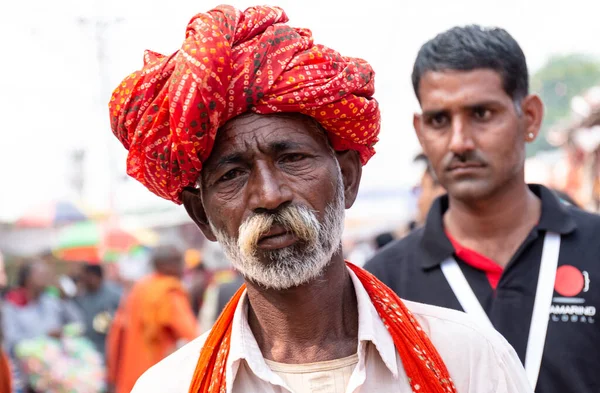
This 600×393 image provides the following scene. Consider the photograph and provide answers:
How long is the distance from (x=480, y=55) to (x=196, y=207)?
1.46 metres

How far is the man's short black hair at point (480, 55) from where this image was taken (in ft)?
11.6

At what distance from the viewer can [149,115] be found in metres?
2.56

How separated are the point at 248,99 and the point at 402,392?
0.98 meters

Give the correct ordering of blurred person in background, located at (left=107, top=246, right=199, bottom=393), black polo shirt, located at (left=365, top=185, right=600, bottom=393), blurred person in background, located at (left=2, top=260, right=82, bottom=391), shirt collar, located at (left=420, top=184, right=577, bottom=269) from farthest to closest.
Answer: blurred person in background, located at (left=2, top=260, right=82, bottom=391)
blurred person in background, located at (left=107, top=246, right=199, bottom=393)
shirt collar, located at (left=420, top=184, right=577, bottom=269)
black polo shirt, located at (left=365, top=185, right=600, bottom=393)

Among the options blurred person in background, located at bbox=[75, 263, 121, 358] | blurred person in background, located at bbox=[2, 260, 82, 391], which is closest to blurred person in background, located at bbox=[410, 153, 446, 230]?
blurred person in background, located at bbox=[2, 260, 82, 391]

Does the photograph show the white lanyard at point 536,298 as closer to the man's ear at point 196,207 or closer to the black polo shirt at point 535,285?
the black polo shirt at point 535,285

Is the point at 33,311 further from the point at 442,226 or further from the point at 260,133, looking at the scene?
the point at 260,133

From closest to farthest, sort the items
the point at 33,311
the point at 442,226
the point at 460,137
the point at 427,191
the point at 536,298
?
1. the point at 536,298
2. the point at 460,137
3. the point at 442,226
4. the point at 427,191
5. the point at 33,311

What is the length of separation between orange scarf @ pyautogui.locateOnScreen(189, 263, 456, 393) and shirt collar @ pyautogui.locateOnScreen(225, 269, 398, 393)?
0.07 ft

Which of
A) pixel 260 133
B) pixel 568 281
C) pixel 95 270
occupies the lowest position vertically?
pixel 95 270

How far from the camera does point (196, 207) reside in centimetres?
284

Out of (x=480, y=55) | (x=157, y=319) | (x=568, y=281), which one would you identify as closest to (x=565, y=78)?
(x=157, y=319)

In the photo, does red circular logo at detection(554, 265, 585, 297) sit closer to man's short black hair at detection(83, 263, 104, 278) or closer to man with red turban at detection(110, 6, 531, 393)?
man with red turban at detection(110, 6, 531, 393)

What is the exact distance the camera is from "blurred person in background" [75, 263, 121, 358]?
10711 mm
